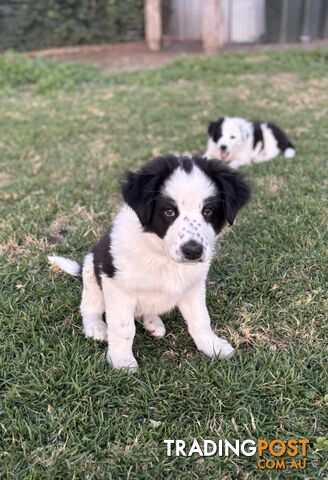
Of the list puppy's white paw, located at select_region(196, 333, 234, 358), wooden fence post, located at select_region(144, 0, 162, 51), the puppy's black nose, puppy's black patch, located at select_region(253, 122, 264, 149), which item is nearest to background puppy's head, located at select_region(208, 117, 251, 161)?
puppy's black patch, located at select_region(253, 122, 264, 149)

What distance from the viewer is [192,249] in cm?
199

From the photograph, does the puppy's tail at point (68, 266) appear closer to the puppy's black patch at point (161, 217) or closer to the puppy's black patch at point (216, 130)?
the puppy's black patch at point (161, 217)

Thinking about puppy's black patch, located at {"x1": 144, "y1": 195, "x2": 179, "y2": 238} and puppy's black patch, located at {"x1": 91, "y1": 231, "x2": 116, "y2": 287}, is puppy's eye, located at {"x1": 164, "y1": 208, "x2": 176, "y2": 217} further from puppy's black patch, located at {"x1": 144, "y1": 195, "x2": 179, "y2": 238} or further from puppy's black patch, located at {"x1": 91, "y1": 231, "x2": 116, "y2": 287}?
puppy's black patch, located at {"x1": 91, "y1": 231, "x2": 116, "y2": 287}

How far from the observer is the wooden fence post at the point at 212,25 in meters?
11.4

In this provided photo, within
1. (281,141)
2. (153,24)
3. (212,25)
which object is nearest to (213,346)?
(281,141)

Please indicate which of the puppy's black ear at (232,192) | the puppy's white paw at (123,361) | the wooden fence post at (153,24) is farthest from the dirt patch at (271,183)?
the wooden fence post at (153,24)

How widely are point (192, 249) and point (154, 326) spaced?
2.58ft

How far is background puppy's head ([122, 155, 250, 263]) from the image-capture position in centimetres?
203

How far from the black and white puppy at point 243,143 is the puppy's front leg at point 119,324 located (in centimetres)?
360

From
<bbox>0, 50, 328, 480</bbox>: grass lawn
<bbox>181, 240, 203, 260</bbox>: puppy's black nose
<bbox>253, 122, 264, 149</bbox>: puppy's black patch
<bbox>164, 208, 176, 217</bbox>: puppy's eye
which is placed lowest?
<bbox>253, 122, 264, 149</bbox>: puppy's black patch

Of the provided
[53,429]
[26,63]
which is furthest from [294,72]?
[53,429]

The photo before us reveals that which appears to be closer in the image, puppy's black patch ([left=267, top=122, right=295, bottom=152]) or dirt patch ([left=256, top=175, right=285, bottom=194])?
dirt patch ([left=256, top=175, right=285, bottom=194])

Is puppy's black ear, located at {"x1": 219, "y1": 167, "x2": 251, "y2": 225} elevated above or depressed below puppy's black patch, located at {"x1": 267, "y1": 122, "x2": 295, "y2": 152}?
above

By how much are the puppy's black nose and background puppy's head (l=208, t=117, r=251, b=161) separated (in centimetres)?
386
